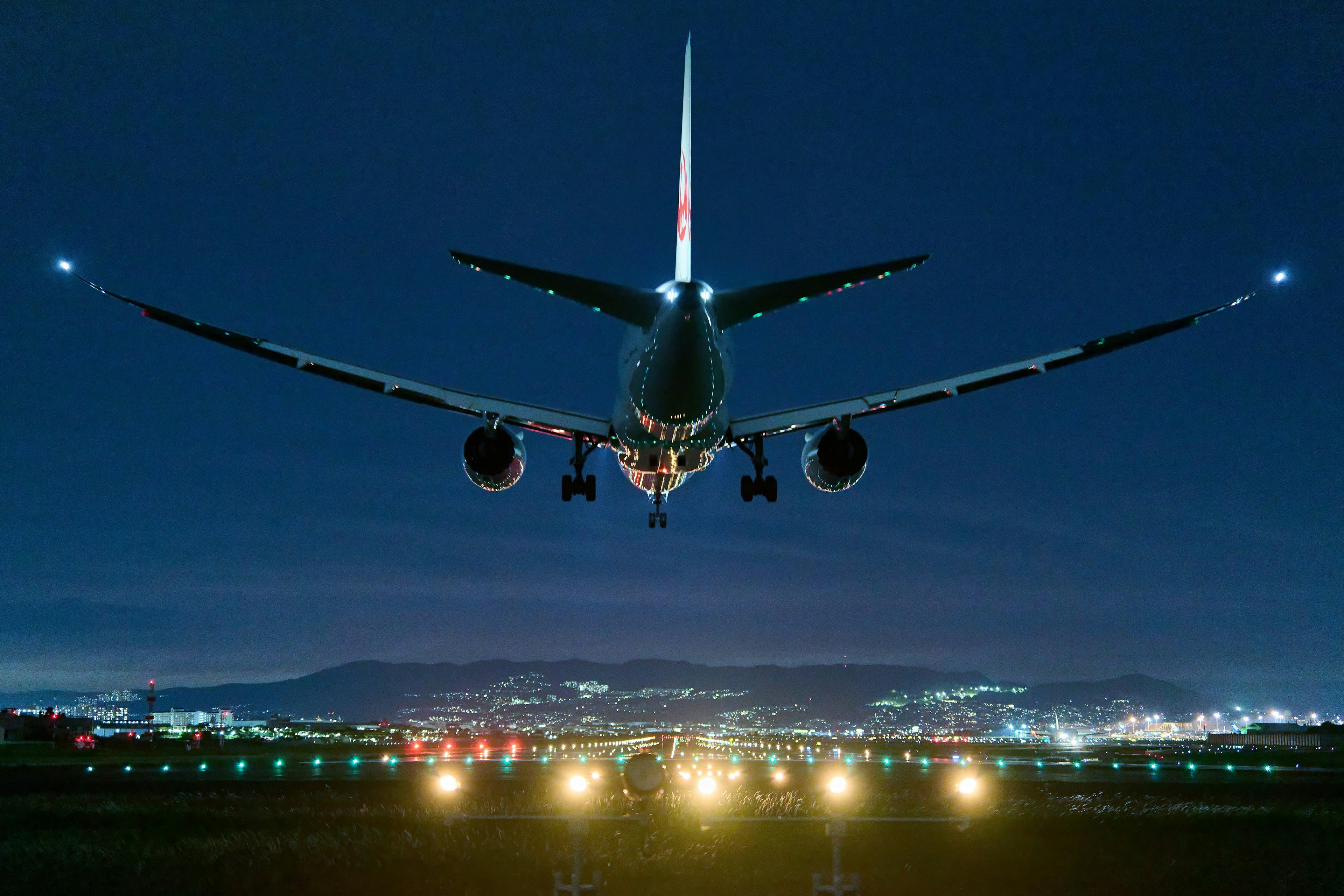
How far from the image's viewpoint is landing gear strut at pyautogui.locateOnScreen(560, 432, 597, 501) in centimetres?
2947

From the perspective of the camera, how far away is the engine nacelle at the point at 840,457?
1086 inches

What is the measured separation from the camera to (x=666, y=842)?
1916 cm

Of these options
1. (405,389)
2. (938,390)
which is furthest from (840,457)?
(405,389)

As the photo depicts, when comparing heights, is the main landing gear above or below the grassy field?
above

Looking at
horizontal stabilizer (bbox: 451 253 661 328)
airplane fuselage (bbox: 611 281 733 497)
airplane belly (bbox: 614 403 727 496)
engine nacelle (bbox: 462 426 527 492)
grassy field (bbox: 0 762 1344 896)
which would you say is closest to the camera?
grassy field (bbox: 0 762 1344 896)

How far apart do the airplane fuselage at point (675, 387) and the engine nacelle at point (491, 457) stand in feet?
9.45

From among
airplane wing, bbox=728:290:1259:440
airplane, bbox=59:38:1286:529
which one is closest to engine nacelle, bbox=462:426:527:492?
airplane, bbox=59:38:1286:529

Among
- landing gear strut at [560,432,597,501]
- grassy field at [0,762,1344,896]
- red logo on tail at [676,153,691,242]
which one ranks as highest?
red logo on tail at [676,153,691,242]

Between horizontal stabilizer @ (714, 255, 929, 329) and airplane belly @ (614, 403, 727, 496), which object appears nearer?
horizontal stabilizer @ (714, 255, 929, 329)

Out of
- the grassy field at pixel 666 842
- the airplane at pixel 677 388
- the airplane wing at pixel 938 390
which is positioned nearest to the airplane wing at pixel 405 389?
the airplane at pixel 677 388

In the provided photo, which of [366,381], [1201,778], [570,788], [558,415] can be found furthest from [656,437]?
[1201,778]

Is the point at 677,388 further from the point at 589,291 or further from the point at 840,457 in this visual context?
the point at 840,457

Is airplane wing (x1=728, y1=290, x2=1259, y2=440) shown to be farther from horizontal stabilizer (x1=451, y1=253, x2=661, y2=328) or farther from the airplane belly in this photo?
horizontal stabilizer (x1=451, y1=253, x2=661, y2=328)

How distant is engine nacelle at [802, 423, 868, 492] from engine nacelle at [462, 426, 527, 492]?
8.43 m
